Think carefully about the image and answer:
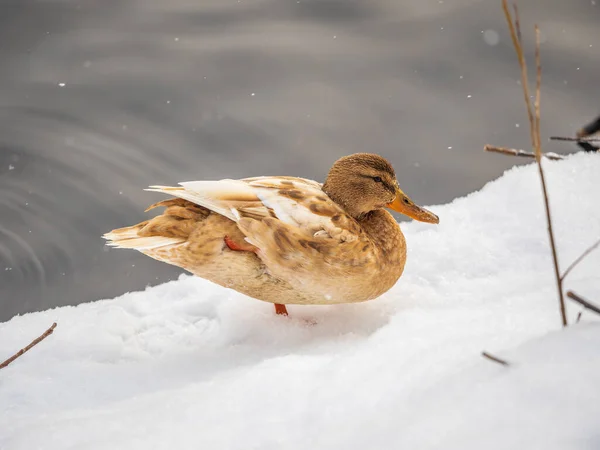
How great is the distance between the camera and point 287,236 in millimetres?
2766

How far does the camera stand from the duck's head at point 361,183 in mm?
3010

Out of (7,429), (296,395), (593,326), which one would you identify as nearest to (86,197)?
(7,429)

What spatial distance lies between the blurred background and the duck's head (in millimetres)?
1450

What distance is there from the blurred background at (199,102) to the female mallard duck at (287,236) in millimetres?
1342

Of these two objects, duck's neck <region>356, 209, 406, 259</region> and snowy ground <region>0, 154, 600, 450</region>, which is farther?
duck's neck <region>356, 209, 406, 259</region>

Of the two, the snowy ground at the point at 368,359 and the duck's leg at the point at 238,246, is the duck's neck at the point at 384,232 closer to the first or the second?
the snowy ground at the point at 368,359

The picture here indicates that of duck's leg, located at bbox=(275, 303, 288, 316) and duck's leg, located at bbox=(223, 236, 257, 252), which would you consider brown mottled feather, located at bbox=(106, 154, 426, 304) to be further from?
duck's leg, located at bbox=(275, 303, 288, 316)

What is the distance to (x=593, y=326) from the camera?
1.58 meters

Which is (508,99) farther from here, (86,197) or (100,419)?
(100,419)

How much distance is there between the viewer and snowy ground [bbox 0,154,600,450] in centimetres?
150

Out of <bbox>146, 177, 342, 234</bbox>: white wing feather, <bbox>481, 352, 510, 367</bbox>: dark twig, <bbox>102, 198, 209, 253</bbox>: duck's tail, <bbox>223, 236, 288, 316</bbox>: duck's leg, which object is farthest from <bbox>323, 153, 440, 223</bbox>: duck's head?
<bbox>481, 352, 510, 367</bbox>: dark twig

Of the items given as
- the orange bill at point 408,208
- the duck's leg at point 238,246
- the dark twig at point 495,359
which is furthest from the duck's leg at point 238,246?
the dark twig at point 495,359

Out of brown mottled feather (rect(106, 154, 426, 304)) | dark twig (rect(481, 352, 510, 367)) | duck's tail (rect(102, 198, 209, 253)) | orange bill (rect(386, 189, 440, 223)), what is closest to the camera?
dark twig (rect(481, 352, 510, 367))

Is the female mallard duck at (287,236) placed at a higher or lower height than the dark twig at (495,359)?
lower
